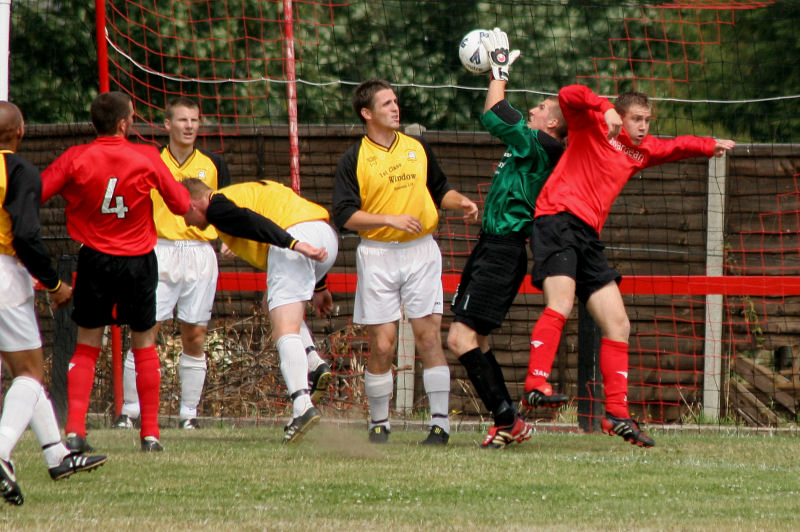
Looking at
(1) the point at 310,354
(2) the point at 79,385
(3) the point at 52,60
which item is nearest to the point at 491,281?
(1) the point at 310,354

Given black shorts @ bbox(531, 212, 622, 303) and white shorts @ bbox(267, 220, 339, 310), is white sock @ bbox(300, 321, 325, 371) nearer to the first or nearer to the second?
white shorts @ bbox(267, 220, 339, 310)

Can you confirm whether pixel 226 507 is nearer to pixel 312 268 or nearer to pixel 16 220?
pixel 16 220

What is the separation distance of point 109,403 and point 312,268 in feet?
13.2

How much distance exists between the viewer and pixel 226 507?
4.93m

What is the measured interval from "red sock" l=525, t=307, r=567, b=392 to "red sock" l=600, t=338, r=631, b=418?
1.13 feet

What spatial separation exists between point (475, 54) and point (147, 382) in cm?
276

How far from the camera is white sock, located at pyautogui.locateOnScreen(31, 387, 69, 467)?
220 inches

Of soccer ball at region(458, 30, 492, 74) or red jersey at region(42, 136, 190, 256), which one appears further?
soccer ball at region(458, 30, 492, 74)

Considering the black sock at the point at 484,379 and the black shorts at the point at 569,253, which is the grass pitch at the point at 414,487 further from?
the black shorts at the point at 569,253

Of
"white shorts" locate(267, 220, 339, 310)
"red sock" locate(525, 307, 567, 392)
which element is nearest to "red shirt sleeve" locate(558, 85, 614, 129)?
"red sock" locate(525, 307, 567, 392)

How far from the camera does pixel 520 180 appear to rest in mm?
7184

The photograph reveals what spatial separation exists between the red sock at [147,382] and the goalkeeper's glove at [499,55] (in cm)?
257

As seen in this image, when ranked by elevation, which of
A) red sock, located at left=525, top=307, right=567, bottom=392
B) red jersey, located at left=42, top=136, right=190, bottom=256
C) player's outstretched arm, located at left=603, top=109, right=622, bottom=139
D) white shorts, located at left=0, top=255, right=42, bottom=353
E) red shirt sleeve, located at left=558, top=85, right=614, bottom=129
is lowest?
red sock, located at left=525, top=307, right=567, bottom=392

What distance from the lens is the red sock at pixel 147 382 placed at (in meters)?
6.72
